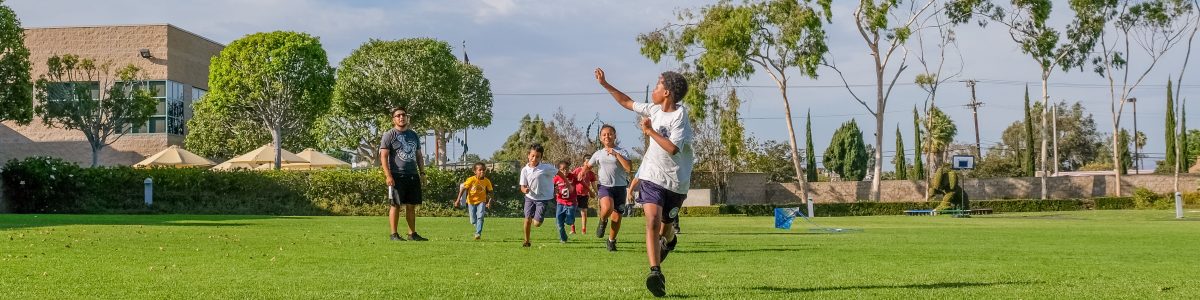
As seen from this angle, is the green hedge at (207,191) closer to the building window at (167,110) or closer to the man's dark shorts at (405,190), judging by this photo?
the man's dark shorts at (405,190)

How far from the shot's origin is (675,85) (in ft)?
30.2

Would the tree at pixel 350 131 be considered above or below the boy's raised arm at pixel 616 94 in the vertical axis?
above

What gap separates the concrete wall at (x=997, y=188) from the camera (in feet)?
225

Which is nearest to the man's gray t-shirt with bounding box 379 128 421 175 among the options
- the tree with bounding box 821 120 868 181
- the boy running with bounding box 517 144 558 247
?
the boy running with bounding box 517 144 558 247

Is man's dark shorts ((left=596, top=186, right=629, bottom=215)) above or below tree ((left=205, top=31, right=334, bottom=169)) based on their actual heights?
below

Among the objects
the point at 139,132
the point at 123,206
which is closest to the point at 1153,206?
the point at 123,206

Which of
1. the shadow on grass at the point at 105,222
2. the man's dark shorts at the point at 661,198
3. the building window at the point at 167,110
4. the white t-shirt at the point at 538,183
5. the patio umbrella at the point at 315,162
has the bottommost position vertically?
the shadow on grass at the point at 105,222

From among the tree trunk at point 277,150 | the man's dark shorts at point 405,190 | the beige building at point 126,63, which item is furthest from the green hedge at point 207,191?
the beige building at point 126,63

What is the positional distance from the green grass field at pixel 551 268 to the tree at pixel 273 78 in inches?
1527

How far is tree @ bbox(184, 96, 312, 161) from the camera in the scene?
6544 cm

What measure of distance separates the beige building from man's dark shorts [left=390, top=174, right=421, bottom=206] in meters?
55.6

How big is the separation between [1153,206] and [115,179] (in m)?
42.6

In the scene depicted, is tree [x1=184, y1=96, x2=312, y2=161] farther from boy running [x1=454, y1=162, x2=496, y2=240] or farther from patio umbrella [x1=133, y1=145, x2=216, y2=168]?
boy running [x1=454, y1=162, x2=496, y2=240]

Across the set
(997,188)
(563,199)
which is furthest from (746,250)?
(997,188)
